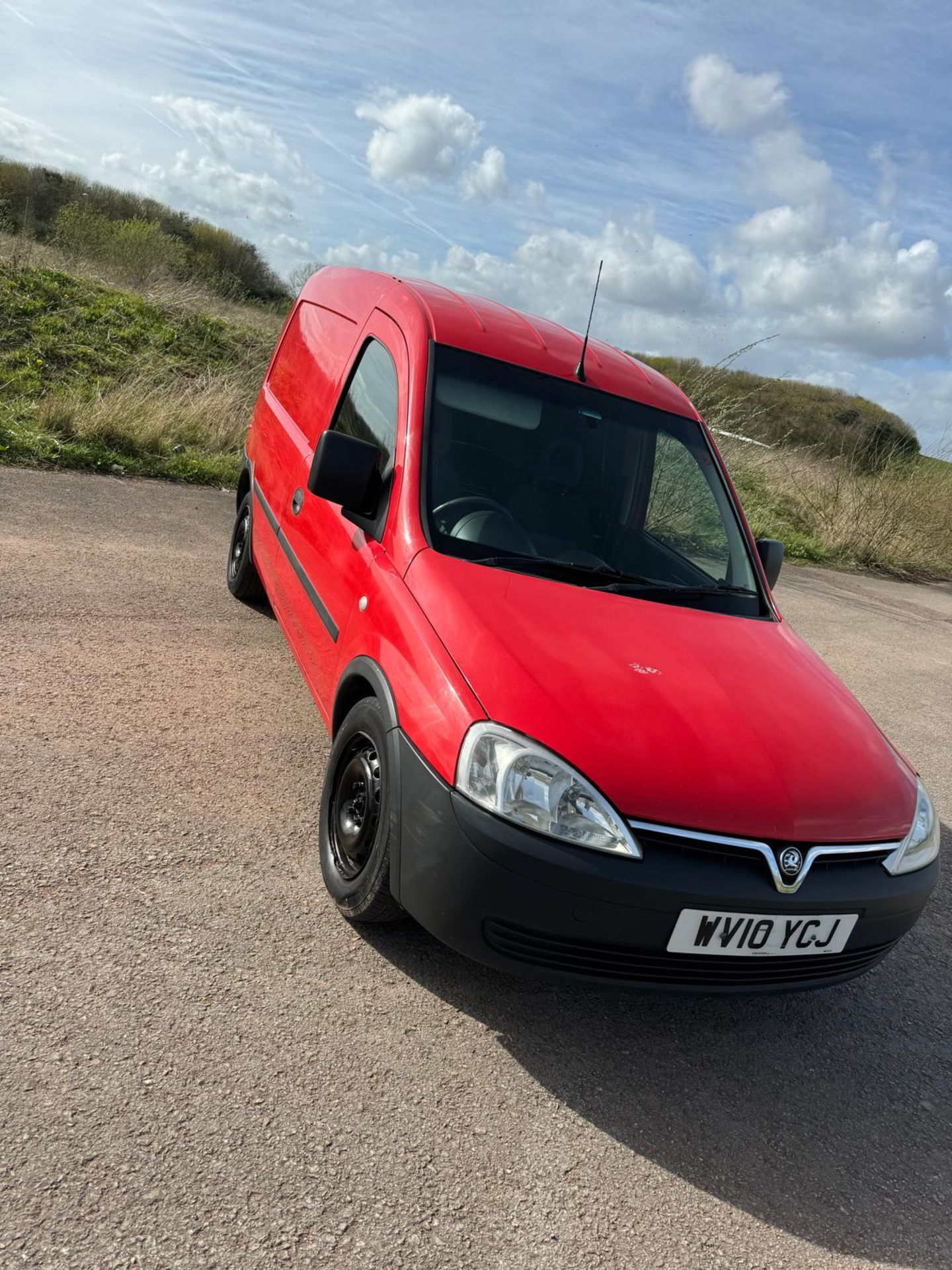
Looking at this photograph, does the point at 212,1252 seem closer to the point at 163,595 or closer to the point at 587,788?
the point at 587,788

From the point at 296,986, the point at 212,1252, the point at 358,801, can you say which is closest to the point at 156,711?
the point at 358,801

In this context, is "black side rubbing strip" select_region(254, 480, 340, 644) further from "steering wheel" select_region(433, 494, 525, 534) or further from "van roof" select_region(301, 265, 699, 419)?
"van roof" select_region(301, 265, 699, 419)

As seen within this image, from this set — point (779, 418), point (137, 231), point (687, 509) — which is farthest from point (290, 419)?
point (779, 418)

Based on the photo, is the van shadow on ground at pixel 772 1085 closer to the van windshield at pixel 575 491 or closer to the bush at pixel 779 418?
the van windshield at pixel 575 491

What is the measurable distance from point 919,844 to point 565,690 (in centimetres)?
115

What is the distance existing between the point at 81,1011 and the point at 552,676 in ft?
4.86

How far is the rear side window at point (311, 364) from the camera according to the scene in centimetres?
443

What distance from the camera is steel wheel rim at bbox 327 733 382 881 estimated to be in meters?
2.89

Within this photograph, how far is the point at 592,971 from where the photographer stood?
98.0 inches

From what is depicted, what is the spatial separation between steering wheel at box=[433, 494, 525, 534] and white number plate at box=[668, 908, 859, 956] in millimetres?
1508

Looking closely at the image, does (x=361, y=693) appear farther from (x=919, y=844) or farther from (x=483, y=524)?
(x=919, y=844)

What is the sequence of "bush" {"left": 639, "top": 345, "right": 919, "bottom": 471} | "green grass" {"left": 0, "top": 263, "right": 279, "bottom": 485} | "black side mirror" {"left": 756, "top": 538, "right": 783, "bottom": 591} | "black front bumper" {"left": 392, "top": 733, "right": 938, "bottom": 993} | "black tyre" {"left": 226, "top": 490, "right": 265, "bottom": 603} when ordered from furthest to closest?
"bush" {"left": 639, "top": 345, "right": 919, "bottom": 471}
"green grass" {"left": 0, "top": 263, "right": 279, "bottom": 485}
"black tyre" {"left": 226, "top": 490, "right": 265, "bottom": 603}
"black side mirror" {"left": 756, "top": 538, "right": 783, "bottom": 591}
"black front bumper" {"left": 392, "top": 733, "right": 938, "bottom": 993}

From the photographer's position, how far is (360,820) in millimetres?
3027

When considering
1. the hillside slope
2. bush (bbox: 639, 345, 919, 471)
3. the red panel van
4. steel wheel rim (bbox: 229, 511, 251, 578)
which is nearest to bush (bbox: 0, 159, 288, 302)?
the hillside slope
